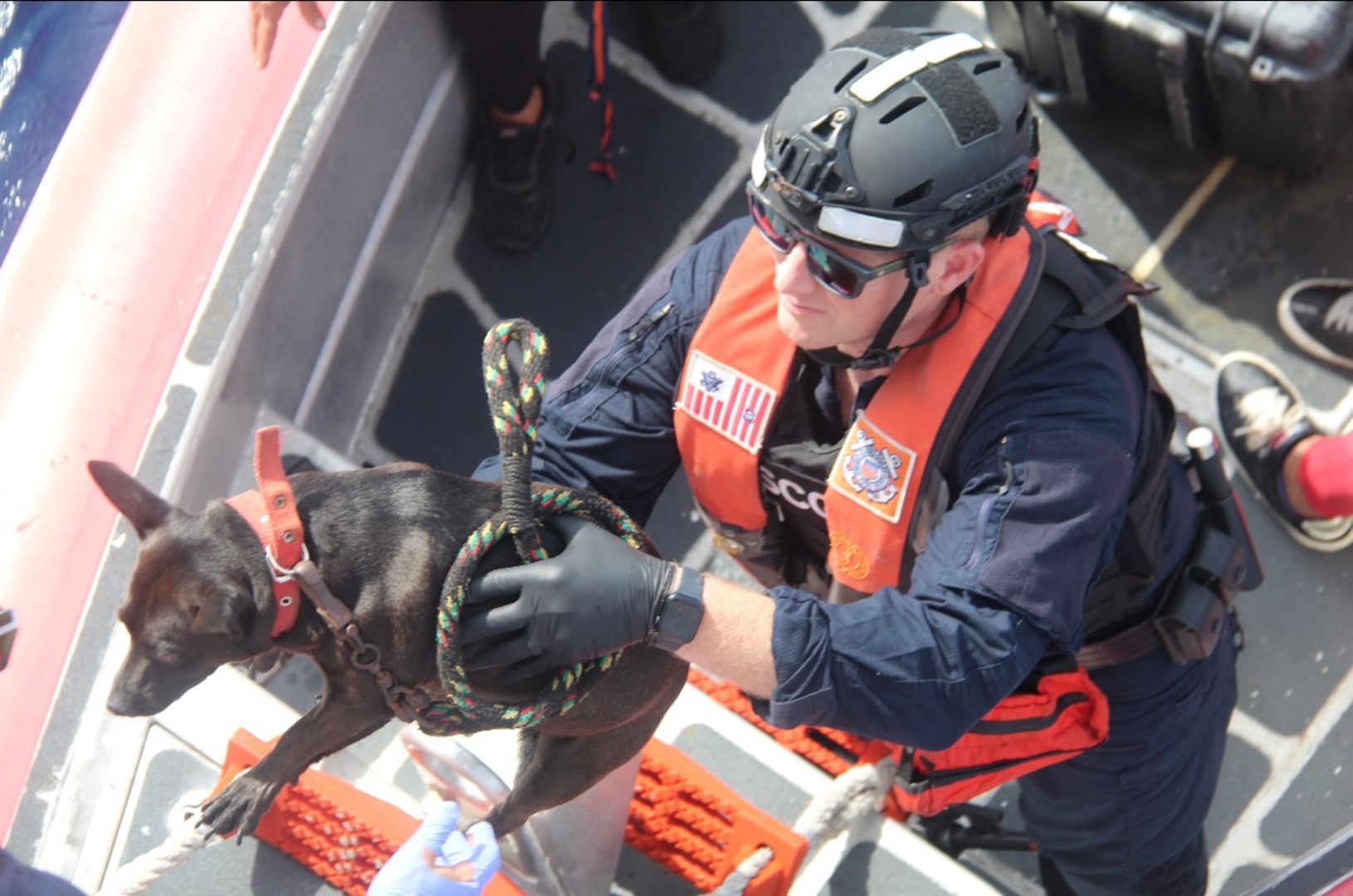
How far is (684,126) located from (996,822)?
2.45m

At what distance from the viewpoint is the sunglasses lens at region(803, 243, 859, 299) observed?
2.17 meters

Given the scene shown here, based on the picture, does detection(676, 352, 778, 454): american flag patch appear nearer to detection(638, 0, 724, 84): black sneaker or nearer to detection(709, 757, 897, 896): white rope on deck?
detection(709, 757, 897, 896): white rope on deck

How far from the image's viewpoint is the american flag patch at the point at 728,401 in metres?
2.45

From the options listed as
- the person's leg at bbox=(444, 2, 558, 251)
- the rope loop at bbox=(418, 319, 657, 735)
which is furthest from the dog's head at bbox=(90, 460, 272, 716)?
the person's leg at bbox=(444, 2, 558, 251)

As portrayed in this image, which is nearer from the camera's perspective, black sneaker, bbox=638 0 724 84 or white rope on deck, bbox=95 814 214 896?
white rope on deck, bbox=95 814 214 896

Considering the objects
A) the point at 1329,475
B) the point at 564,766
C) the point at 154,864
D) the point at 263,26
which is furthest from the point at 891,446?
the point at 263,26

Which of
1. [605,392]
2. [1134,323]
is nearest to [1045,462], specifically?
[1134,323]

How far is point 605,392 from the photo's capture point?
2.53 m

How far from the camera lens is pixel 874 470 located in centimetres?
235

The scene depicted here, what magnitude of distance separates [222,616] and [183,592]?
10cm

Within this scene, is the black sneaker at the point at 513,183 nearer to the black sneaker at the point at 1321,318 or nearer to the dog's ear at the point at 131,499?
the dog's ear at the point at 131,499

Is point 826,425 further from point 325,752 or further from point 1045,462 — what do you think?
point 325,752

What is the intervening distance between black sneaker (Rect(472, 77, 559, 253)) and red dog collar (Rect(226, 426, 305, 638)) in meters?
2.26

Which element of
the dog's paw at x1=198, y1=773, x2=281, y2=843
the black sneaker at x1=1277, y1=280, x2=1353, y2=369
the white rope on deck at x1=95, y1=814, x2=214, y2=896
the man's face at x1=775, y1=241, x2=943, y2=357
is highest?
the black sneaker at x1=1277, y1=280, x2=1353, y2=369
